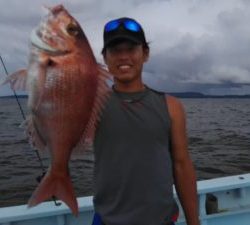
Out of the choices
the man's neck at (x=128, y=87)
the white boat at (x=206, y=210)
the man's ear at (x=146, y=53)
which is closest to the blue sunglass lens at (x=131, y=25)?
the man's ear at (x=146, y=53)

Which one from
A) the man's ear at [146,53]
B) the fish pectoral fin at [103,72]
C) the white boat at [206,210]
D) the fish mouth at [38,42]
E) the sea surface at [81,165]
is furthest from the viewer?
the sea surface at [81,165]

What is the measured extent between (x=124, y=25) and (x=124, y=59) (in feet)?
0.75

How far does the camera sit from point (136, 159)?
2756 mm

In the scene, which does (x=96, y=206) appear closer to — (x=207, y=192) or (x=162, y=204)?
(x=162, y=204)

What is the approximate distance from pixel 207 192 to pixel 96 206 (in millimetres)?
2478

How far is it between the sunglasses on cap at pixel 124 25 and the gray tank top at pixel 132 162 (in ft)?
1.46

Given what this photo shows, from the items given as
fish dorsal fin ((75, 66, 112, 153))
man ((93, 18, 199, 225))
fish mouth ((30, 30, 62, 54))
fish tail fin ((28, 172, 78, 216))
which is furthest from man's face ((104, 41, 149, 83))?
fish tail fin ((28, 172, 78, 216))

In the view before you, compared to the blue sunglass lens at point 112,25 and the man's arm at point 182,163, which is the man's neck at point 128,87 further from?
the blue sunglass lens at point 112,25

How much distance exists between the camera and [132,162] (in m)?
2.75

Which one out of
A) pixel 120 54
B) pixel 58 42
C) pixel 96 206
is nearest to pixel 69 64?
pixel 58 42

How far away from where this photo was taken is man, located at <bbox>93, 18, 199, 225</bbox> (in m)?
2.74

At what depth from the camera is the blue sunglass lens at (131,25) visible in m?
2.73

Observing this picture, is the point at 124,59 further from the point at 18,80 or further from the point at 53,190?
the point at 53,190

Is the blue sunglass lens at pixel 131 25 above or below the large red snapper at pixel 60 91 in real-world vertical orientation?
above
